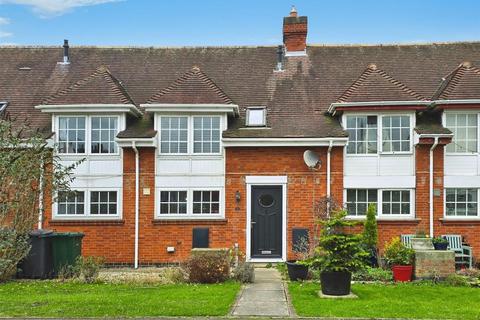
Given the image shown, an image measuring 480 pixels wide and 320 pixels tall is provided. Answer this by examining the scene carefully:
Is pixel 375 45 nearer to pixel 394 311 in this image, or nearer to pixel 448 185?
pixel 448 185

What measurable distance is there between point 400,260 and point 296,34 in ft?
34.7

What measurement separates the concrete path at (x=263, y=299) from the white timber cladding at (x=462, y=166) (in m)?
6.45

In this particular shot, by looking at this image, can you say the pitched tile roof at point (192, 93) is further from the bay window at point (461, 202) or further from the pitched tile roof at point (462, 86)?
the bay window at point (461, 202)

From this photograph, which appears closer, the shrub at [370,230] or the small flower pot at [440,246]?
the small flower pot at [440,246]

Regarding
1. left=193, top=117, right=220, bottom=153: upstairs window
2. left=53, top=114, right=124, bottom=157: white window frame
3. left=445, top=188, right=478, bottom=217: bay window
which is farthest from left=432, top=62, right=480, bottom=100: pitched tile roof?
left=53, top=114, right=124, bottom=157: white window frame

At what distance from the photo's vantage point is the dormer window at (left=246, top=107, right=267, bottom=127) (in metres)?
18.8

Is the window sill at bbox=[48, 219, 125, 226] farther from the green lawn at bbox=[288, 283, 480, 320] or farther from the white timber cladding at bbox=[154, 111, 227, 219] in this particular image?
the green lawn at bbox=[288, 283, 480, 320]

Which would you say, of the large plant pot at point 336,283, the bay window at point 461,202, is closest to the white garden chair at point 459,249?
the bay window at point 461,202

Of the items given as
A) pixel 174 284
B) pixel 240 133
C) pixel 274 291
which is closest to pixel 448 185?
pixel 240 133

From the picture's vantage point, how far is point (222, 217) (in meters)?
18.2

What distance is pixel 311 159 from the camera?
18.0 metres

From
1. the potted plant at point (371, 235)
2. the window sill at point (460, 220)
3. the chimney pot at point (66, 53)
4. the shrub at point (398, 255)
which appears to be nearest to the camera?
the shrub at point (398, 255)

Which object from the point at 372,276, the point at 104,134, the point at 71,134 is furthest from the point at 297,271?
the point at 71,134

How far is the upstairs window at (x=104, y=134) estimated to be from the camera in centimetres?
1834
